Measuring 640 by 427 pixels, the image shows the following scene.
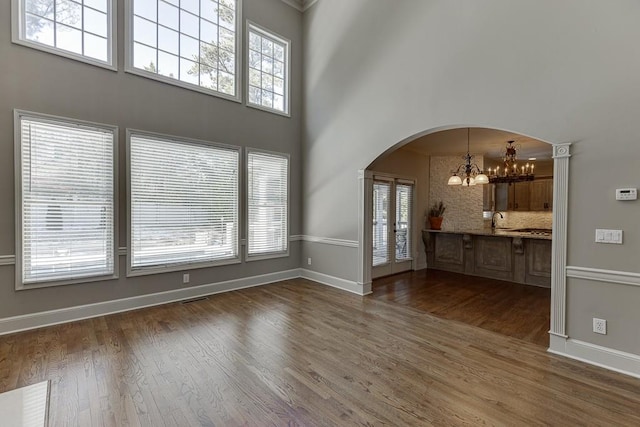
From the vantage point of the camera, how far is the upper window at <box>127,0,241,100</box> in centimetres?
421

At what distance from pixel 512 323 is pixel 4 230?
241 inches

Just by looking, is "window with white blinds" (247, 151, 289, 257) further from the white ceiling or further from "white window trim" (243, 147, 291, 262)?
the white ceiling

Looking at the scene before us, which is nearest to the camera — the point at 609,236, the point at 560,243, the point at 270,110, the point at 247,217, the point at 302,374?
the point at 302,374

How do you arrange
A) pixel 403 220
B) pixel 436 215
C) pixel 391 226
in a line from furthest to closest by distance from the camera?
pixel 436 215 → pixel 403 220 → pixel 391 226

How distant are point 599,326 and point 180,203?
524cm

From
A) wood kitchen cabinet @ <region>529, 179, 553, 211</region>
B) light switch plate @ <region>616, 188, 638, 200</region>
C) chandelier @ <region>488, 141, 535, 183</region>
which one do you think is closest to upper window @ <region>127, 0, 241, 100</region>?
light switch plate @ <region>616, 188, 638, 200</region>

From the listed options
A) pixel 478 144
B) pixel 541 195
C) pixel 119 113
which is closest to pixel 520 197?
pixel 541 195

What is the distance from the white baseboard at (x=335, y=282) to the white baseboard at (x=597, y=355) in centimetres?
257

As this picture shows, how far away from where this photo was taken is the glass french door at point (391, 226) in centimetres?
607

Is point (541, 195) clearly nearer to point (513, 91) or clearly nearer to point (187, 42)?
point (513, 91)

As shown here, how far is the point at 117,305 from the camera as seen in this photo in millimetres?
4008

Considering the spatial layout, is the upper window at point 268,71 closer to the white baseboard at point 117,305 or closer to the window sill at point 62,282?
the white baseboard at point 117,305

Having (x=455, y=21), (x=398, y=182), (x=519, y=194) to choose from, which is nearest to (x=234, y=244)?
(x=398, y=182)

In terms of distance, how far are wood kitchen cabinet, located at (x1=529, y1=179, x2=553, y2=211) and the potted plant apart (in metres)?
2.74
